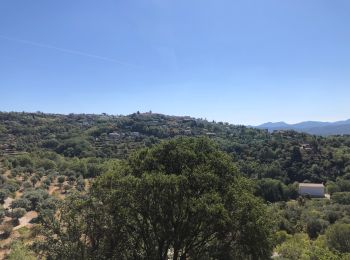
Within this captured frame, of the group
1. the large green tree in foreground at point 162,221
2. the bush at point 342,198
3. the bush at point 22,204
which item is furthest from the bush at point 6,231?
the bush at point 342,198

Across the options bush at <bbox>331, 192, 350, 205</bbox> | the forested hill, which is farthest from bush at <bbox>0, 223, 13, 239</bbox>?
bush at <bbox>331, 192, 350, 205</bbox>

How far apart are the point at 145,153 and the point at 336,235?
2779cm

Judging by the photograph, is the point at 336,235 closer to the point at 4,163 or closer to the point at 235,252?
the point at 235,252

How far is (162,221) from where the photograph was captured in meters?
15.2

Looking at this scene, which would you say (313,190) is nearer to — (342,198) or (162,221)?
(342,198)

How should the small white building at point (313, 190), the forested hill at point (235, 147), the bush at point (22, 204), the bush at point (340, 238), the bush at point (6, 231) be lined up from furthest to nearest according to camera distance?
the forested hill at point (235, 147) < the small white building at point (313, 190) < the bush at point (22, 204) < the bush at point (6, 231) < the bush at point (340, 238)

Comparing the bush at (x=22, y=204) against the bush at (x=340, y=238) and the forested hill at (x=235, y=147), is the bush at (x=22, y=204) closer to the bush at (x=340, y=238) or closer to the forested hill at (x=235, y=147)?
the bush at (x=340, y=238)

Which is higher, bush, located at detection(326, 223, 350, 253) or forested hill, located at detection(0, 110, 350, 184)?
forested hill, located at detection(0, 110, 350, 184)

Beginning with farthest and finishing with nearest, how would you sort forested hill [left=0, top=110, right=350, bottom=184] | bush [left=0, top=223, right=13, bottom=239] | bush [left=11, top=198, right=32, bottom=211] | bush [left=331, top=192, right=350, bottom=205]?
forested hill [left=0, top=110, right=350, bottom=184], bush [left=331, top=192, right=350, bottom=205], bush [left=11, top=198, right=32, bottom=211], bush [left=0, top=223, right=13, bottom=239]

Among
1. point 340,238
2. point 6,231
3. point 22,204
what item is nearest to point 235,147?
point 22,204

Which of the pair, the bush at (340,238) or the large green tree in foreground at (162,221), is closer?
the large green tree in foreground at (162,221)

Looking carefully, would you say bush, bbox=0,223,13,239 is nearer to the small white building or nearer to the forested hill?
the forested hill

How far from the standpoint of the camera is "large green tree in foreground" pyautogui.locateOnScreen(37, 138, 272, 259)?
584 inches

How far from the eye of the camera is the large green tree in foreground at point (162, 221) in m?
14.8
